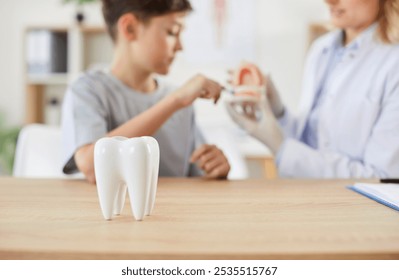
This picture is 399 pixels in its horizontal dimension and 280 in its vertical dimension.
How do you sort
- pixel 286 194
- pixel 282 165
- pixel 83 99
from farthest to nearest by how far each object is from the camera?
pixel 282 165 → pixel 83 99 → pixel 286 194

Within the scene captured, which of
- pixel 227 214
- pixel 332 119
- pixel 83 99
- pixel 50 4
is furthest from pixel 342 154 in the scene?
pixel 50 4

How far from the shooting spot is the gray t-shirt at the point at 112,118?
4.19 feet

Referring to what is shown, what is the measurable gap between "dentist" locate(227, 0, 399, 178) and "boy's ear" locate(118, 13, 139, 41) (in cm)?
35

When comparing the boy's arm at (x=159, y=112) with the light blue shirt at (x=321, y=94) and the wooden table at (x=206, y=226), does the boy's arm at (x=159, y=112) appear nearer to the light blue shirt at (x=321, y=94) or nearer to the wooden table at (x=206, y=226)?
the wooden table at (x=206, y=226)

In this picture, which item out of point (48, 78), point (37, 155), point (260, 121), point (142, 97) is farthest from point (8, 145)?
point (260, 121)

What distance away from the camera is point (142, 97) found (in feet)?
4.98

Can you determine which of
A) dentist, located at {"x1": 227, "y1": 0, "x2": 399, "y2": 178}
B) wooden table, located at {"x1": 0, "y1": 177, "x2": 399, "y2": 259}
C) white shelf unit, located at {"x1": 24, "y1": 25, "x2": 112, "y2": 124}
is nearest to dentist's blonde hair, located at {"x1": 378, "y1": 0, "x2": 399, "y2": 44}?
dentist, located at {"x1": 227, "y1": 0, "x2": 399, "y2": 178}

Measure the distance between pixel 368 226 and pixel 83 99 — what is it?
0.90 meters

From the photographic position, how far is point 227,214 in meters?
0.75

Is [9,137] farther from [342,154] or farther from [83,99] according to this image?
[342,154]

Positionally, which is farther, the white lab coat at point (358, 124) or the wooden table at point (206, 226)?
the white lab coat at point (358, 124)

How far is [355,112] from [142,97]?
63 cm

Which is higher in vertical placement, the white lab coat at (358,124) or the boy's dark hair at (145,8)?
the boy's dark hair at (145,8)

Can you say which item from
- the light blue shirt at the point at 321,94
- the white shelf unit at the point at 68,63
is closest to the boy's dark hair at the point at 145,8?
the light blue shirt at the point at 321,94
